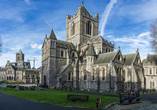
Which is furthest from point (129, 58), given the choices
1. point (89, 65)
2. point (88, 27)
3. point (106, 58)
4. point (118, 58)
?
point (88, 27)

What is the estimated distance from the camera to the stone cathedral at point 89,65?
112 ft

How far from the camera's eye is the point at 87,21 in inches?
2186

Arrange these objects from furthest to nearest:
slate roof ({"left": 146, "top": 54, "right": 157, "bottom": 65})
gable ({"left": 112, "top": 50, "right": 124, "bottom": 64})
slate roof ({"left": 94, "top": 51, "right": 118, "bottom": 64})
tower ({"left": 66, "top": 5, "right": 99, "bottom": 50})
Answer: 1. tower ({"left": 66, "top": 5, "right": 99, "bottom": 50})
2. slate roof ({"left": 146, "top": 54, "right": 157, "bottom": 65})
3. slate roof ({"left": 94, "top": 51, "right": 118, "bottom": 64})
4. gable ({"left": 112, "top": 50, "right": 124, "bottom": 64})

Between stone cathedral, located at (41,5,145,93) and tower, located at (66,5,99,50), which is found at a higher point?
tower, located at (66,5,99,50)

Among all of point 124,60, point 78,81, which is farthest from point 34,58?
point 124,60

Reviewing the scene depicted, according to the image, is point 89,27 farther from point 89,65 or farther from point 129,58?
point 129,58

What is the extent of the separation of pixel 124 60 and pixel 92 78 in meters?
10.7

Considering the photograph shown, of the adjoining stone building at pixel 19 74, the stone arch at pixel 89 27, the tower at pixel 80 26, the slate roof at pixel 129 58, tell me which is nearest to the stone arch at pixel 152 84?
the slate roof at pixel 129 58

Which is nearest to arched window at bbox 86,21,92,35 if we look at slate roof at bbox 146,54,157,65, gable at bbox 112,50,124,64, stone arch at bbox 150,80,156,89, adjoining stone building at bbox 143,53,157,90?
gable at bbox 112,50,124,64

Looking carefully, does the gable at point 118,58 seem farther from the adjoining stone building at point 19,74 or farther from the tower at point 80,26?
the adjoining stone building at point 19,74

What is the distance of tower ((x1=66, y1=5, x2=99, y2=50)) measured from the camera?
52656 mm

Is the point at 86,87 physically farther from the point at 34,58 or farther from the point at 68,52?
the point at 34,58

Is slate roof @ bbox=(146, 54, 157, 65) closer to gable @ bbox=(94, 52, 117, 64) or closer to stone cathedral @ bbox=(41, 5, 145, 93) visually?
stone cathedral @ bbox=(41, 5, 145, 93)

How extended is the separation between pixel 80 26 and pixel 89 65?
2024 centimetres
